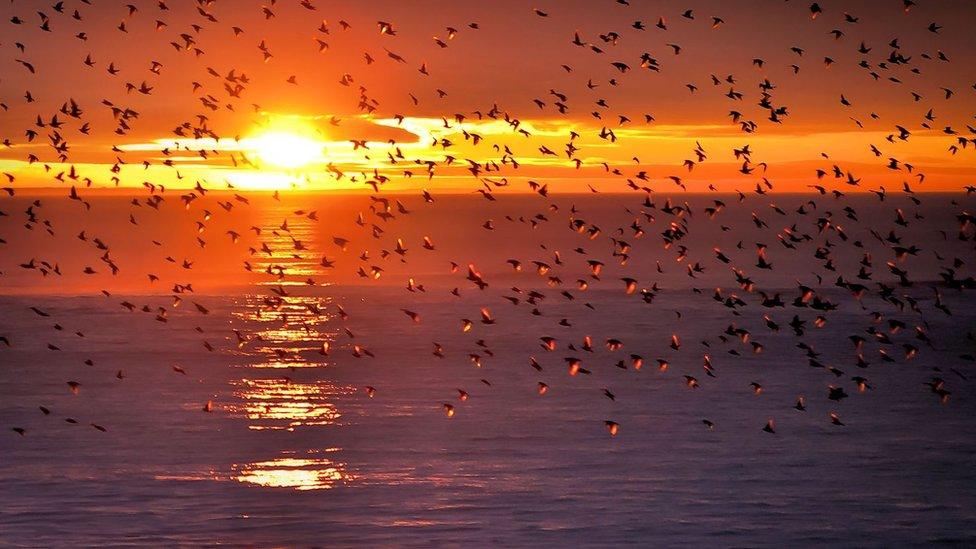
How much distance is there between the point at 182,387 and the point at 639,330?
30.7 metres

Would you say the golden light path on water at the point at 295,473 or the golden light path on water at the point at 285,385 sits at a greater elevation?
the golden light path on water at the point at 285,385

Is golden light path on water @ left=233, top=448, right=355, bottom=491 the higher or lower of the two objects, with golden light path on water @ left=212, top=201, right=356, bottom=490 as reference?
lower

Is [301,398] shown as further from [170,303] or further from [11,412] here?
[170,303]

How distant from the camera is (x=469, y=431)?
38156 mm

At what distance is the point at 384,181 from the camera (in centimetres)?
3466

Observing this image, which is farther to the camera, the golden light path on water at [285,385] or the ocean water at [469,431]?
the golden light path on water at [285,385]

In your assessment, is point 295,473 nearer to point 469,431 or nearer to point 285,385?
point 469,431

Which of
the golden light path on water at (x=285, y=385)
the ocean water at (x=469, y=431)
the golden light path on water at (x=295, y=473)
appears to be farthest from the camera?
the golden light path on water at (x=285, y=385)

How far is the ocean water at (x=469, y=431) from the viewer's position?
27984mm

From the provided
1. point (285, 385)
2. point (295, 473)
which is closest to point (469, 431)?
point (295, 473)

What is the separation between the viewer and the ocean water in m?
28.0

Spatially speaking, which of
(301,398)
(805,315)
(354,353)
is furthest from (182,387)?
(805,315)

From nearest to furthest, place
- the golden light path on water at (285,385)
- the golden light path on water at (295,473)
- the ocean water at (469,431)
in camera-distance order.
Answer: the ocean water at (469,431)
the golden light path on water at (295,473)
the golden light path on water at (285,385)

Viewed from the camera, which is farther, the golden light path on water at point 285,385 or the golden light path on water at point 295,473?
the golden light path on water at point 285,385
